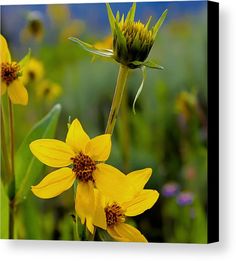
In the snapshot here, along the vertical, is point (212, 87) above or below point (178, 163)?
above

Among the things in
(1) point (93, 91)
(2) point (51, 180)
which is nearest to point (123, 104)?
(1) point (93, 91)

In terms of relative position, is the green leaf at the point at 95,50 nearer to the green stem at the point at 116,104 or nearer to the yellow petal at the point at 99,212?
the green stem at the point at 116,104

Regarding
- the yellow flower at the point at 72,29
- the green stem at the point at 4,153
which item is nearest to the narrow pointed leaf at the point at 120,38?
the yellow flower at the point at 72,29

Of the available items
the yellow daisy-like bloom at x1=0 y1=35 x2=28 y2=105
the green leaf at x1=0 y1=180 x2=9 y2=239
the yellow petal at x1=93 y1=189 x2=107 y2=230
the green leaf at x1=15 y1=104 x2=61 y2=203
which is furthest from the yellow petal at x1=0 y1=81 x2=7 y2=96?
the yellow petal at x1=93 y1=189 x2=107 y2=230

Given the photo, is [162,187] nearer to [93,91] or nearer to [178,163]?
[178,163]

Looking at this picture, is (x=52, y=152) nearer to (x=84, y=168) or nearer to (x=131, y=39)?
(x=84, y=168)

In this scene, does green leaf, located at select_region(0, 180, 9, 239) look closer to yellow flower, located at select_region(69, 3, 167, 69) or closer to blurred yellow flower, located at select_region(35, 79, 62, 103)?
blurred yellow flower, located at select_region(35, 79, 62, 103)
